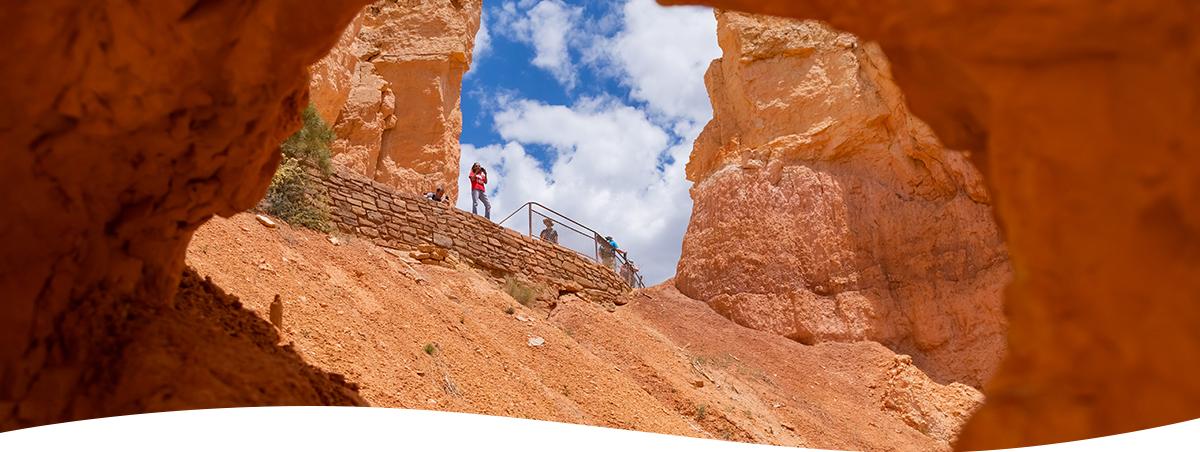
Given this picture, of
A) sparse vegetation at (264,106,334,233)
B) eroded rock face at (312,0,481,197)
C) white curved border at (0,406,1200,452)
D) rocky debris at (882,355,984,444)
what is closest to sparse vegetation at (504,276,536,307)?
sparse vegetation at (264,106,334,233)

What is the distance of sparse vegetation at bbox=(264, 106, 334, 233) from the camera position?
38.2ft

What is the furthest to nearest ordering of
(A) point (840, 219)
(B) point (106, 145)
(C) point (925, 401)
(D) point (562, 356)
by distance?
(A) point (840, 219)
(C) point (925, 401)
(D) point (562, 356)
(B) point (106, 145)

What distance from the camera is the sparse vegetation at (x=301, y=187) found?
11656 millimetres

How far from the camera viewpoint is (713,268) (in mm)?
17656

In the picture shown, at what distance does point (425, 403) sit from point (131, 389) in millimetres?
4228

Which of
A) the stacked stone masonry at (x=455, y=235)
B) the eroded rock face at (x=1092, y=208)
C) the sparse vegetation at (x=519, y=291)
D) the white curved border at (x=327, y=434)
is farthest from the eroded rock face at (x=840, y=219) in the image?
the eroded rock face at (x=1092, y=208)

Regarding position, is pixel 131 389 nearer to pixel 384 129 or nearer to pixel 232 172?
pixel 232 172

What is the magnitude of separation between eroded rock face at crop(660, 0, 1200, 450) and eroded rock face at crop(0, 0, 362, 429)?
9.13 ft

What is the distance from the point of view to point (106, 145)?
3.93 m

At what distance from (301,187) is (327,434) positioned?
382 inches

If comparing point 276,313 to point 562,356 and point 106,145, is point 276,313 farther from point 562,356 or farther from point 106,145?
point 562,356

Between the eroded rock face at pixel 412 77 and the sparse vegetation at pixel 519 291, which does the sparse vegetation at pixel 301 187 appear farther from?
the eroded rock face at pixel 412 77

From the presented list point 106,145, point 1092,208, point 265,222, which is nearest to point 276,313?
point 106,145

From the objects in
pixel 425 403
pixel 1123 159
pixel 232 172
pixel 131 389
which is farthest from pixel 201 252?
pixel 1123 159
